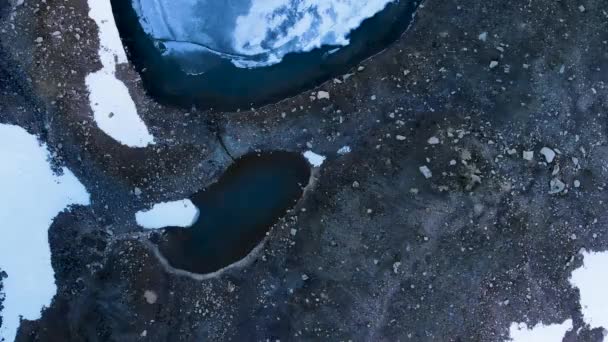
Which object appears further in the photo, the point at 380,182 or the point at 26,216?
the point at 380,182

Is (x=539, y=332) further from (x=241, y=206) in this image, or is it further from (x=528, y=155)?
(x=241, y=206)

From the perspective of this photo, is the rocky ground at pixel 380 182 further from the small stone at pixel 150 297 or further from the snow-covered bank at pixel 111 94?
the snow-covered bank at pixel 111 94

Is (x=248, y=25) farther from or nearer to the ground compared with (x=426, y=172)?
farther from the ground

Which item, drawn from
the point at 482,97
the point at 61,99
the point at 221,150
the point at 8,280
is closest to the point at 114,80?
the point at 61,99

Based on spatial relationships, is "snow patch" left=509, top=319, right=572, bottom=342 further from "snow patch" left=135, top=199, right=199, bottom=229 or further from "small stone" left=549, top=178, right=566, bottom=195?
"snow patch" left=135, top=199, right=199, bottom=229

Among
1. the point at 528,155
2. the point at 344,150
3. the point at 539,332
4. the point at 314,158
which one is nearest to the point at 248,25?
the point at 314,158
